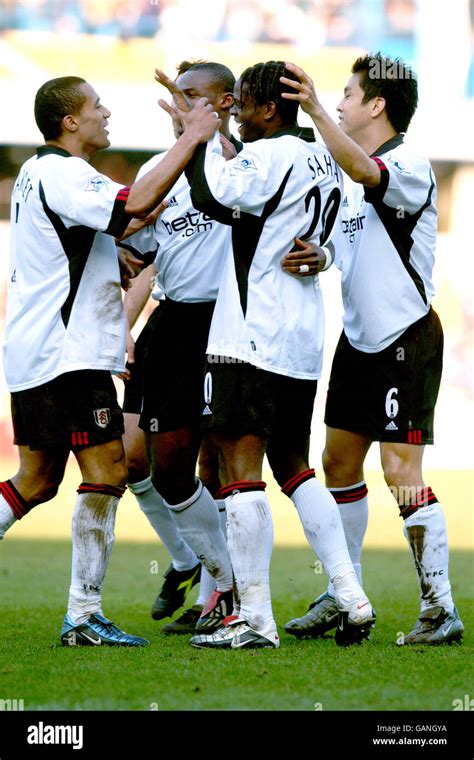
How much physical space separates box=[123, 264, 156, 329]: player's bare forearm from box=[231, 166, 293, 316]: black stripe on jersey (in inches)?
53.6

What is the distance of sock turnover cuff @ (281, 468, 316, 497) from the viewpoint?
17.0ft

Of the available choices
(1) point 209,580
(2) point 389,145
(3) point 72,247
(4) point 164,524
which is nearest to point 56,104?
(3) point 72,247

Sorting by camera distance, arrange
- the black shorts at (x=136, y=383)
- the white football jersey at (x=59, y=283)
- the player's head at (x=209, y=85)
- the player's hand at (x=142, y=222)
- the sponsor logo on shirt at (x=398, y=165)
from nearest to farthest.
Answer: the white football jersey at (x=59, y=283) → the sponsor logo on shirt at (x=398, y=165) → the player's hand at (x=142, y=222) → the player's head at (x=209, y=85) → the black shorts at (x=136, y=383)

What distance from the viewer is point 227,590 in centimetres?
571

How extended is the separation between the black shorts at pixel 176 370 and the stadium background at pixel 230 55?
54.4ft

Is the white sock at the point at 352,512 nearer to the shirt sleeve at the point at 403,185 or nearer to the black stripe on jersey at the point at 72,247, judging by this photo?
the shirt sleeve at the point at 403,185

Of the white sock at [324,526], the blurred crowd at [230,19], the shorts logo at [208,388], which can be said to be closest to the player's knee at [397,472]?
the white sock at [324,526]

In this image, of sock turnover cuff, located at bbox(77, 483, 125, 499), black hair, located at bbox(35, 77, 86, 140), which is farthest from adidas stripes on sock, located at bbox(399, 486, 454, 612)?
black hair, located at bbox(35, 77, 86, 140)

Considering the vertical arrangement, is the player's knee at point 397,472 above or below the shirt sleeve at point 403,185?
below

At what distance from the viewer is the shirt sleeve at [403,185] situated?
5105 mm

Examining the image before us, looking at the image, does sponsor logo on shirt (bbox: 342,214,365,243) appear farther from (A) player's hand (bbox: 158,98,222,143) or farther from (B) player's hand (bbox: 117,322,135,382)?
(B) player's hand (bbox: 117,322,135,382)

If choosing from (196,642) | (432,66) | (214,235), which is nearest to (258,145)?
(214,235)

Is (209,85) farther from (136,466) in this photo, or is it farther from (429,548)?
(429,548)
